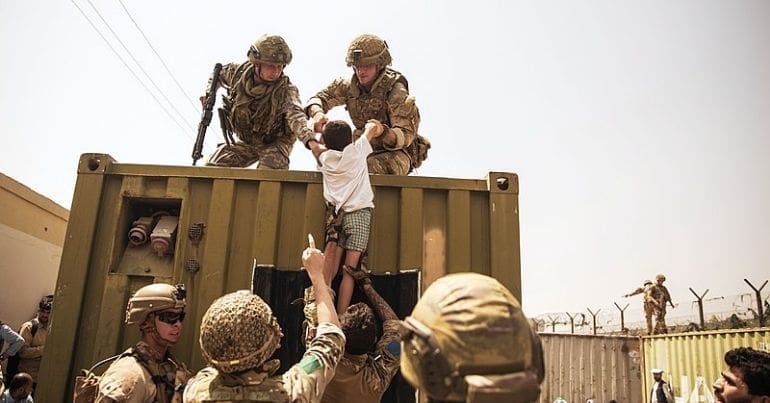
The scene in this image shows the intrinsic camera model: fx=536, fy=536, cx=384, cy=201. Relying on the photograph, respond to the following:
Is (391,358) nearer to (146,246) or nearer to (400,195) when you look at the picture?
(400,195)

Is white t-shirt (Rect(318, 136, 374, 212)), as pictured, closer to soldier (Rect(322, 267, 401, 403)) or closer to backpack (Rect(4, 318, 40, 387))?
soldier (Rect(322, 267, 401, 403))

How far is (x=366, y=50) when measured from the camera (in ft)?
12.4

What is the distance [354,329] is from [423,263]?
2.70 ft

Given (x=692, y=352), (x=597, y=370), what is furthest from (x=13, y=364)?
(x=692, y=352)

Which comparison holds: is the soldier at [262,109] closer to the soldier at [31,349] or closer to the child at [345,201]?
the child at [345,201]

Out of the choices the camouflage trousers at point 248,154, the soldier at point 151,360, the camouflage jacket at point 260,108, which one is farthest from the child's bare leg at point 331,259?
the camouflage trousers at point 248,154

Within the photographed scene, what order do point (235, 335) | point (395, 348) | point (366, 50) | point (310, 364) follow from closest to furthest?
point (235, 335)
point (310, 364)
point (395, 348)
point (366, 50)

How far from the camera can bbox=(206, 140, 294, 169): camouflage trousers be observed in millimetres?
4188

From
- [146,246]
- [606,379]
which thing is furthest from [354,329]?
[606,379]

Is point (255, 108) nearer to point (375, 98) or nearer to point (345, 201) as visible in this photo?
point (375, 98)

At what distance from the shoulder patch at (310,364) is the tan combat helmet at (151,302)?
1015 millimetres

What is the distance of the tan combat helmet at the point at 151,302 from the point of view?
259 centimetres

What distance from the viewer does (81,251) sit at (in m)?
3.12

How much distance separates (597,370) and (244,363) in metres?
11.8
